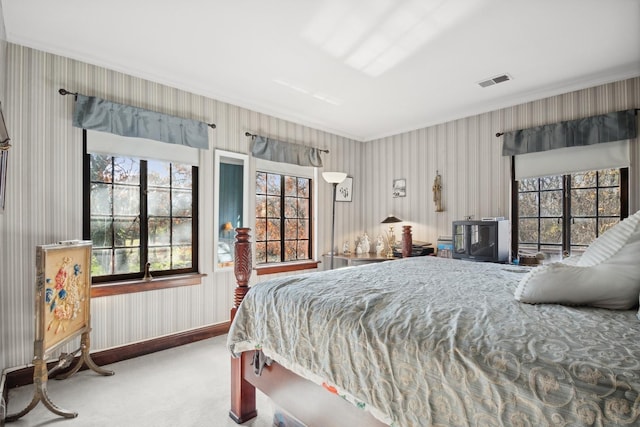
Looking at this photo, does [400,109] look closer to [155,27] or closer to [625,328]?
[155,27]

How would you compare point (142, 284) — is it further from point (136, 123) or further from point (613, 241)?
point (613, 241)

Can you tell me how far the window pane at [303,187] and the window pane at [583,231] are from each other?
308 centimetres

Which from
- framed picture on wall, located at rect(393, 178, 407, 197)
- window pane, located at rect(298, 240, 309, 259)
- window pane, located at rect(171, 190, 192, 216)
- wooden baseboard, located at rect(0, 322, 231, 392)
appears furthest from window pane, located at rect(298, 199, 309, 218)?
wooden baseboard, located at rect(0, 322, 231, 392)

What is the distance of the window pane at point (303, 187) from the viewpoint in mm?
4613

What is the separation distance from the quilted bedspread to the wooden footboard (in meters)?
0.09

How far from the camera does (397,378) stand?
109 centimetres

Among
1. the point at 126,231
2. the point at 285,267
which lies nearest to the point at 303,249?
the point at 285,267

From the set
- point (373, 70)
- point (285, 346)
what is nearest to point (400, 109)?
point (373, 70)

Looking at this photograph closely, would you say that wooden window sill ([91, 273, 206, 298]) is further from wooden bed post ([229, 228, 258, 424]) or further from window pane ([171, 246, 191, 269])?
wooden bed post ([229, 228, 258, 424])

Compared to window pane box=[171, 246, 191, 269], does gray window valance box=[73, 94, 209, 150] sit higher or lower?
higher

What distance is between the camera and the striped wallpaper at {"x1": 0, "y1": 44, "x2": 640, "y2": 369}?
2521mm

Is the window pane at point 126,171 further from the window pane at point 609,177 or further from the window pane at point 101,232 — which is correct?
the window pane at point 609,177

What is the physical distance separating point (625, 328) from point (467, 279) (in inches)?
35.3

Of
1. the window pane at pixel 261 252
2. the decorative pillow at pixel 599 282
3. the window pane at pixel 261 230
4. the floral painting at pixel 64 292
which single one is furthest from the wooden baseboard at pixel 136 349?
the decorative pillow at pixel 599 282
